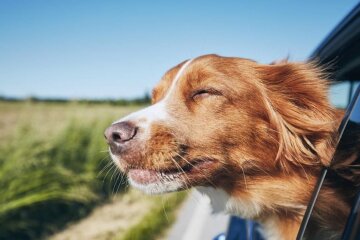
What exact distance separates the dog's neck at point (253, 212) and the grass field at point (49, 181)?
238 cm

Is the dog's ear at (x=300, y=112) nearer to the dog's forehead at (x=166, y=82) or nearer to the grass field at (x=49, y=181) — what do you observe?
the dog's forehead at (x=166, y=82)

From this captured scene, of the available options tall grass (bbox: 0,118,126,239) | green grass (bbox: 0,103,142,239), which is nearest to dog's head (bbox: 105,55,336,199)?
green grass (bbox: 0,103,142,239)

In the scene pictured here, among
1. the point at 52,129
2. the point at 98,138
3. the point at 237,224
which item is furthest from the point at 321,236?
the point at 98,138

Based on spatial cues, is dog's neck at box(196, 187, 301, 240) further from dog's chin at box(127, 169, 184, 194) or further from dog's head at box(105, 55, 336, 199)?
dog's chin at box(127, 169, 184, 194)

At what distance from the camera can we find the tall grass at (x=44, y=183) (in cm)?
622

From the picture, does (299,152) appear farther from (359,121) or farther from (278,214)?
(359,121)

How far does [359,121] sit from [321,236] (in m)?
0.47

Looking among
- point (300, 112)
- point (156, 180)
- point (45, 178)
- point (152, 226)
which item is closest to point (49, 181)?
point (45, 178)

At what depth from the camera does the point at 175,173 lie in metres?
2.40

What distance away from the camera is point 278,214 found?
2.22 m

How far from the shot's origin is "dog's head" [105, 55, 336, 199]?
2352 millimetres

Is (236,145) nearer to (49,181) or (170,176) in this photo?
(170,176)

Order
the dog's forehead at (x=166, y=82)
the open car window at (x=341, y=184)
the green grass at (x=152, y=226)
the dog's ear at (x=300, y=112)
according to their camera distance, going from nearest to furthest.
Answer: the open car window at (x=341, y=184)
the dog's ear at (x=300, y=112)
the dog's forehead at (x=166, y=82)
the green grass at (x=152, y=226)

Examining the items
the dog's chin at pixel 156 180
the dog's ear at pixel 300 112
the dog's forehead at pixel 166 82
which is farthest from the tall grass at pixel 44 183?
the dog's ear at pixel 300 112
